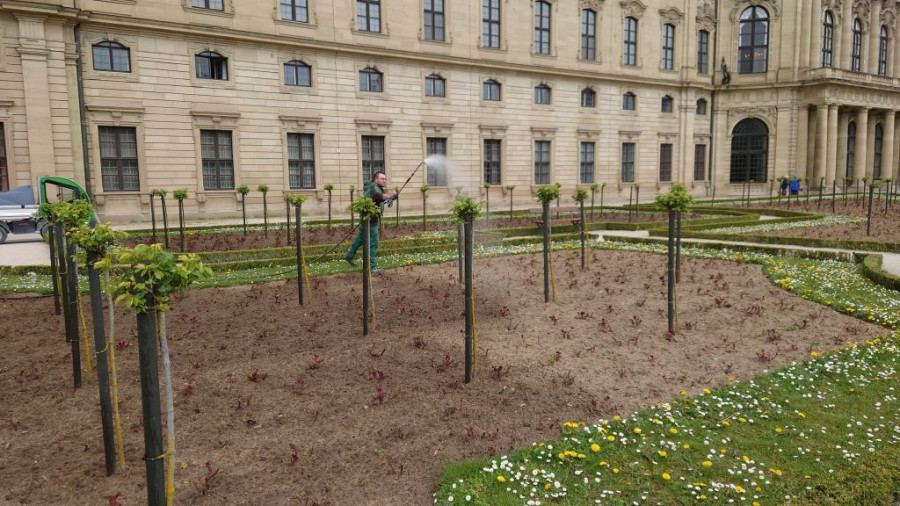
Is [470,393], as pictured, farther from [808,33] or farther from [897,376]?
[808,33]

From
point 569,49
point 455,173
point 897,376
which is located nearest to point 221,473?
point 897,376

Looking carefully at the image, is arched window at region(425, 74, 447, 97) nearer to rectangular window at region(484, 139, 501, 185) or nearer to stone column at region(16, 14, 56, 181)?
rectangular window at region(484, 139, 501, 185)

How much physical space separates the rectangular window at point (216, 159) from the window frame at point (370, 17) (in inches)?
332

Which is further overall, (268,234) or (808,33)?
(808,33)

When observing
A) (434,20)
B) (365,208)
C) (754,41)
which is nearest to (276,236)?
(365,208)

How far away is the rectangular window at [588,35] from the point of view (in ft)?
120

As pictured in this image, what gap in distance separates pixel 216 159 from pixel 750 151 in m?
37.2

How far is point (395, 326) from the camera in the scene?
8.94m

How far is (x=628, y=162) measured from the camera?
129 feet

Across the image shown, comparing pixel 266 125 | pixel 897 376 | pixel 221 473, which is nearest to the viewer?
pixel 221 473

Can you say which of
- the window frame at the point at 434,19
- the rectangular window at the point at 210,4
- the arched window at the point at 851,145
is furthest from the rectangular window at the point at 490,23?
the arched window at the point at 851,145

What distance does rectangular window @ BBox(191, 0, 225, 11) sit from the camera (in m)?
25.2

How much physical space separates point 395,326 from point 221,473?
4.22 meters

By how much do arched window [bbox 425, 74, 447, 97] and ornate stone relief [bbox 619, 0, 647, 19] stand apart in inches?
563
